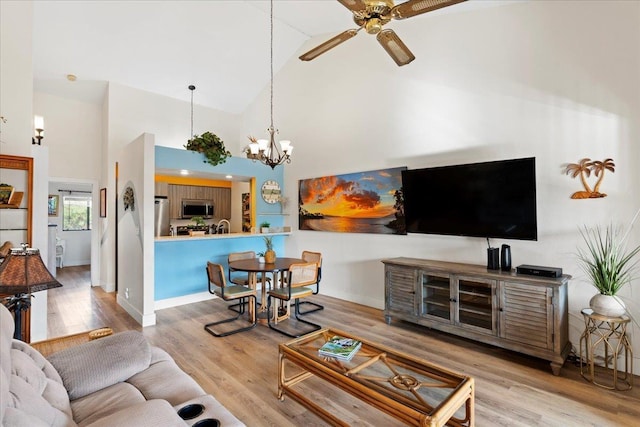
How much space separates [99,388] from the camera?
5.68ft

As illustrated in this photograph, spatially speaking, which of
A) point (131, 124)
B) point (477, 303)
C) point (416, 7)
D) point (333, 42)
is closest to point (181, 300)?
point (131, 124)

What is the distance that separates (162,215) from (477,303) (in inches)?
239

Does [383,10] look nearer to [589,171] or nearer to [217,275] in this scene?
[589,171]

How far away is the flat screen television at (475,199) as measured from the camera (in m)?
3.14

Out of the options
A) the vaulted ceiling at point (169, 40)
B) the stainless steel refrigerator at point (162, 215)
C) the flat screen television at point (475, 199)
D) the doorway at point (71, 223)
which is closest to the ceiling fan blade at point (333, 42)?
the flat screen television at point (475, 199)

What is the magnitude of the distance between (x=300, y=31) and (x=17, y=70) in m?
3.96

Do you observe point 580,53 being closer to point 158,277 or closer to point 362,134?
point 362,134

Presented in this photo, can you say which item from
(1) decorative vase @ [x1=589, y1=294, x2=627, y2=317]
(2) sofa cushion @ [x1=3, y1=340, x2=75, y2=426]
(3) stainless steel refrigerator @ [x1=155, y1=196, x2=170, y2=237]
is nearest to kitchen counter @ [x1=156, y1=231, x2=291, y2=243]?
(3) stainless steel refrigerator @ [x1=155, y1=196, x2=170, y2=237]

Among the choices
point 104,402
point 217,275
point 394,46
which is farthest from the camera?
point 217,275

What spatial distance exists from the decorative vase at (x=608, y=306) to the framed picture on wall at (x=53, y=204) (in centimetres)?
1121

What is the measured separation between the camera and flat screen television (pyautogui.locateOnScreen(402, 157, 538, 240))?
10.3ft

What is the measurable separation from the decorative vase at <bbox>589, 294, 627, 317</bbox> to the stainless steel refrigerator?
6352 mm

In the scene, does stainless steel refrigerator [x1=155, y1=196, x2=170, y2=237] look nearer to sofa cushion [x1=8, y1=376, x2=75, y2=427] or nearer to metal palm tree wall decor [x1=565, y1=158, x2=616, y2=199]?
sofa cushion [x1=8, y1=376, x2=75, y2=427]

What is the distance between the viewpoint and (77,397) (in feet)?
5.49
